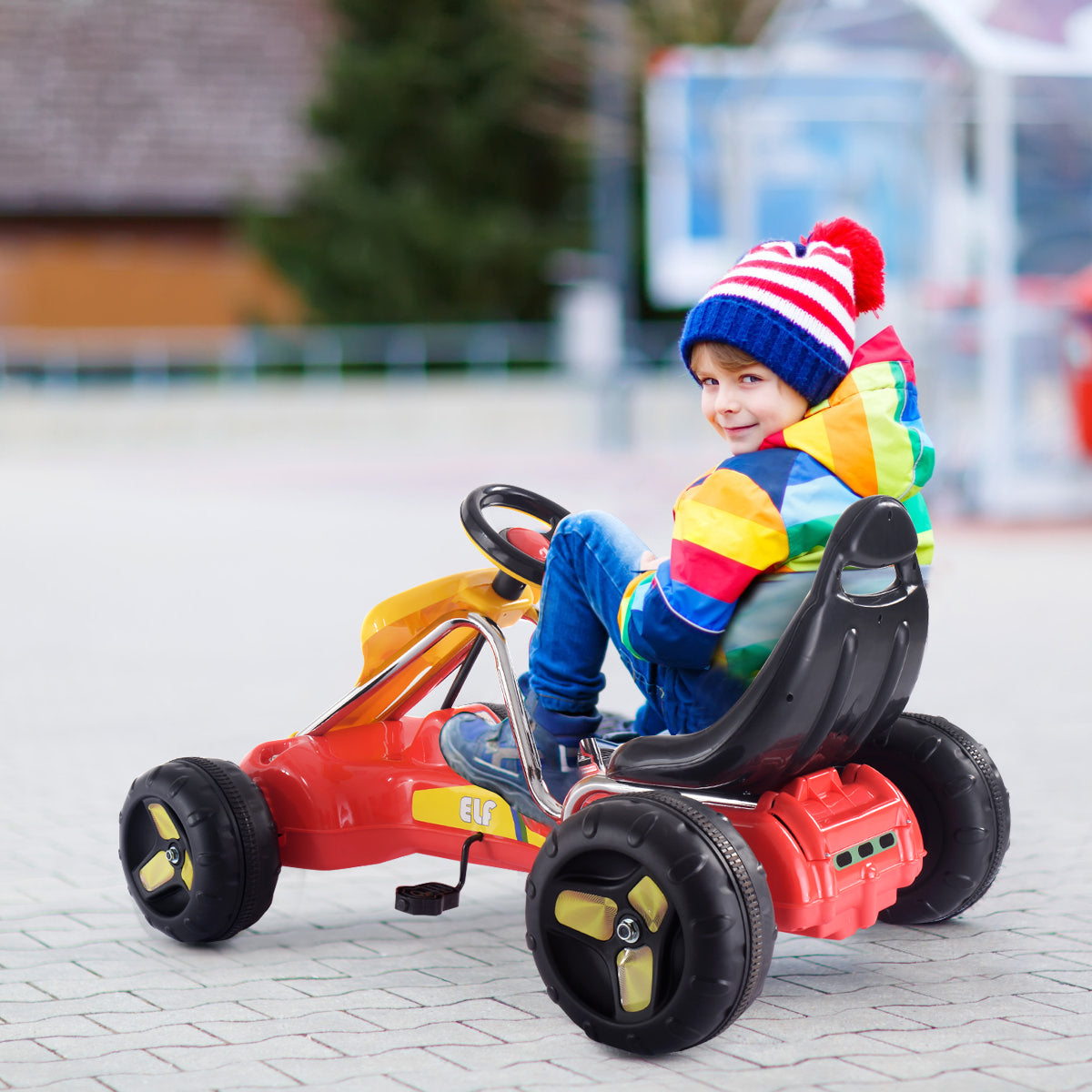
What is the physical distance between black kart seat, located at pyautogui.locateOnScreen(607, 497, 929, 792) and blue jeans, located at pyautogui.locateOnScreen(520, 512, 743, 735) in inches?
4.3

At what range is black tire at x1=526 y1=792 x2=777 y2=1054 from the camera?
3.14 metres

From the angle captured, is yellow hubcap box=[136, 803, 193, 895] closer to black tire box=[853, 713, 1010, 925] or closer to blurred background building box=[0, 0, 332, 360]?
black tire box=[853, 713, 1010, 925]

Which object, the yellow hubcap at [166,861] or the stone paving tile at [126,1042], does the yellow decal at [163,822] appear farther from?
the stone paving tile at [126,1042]

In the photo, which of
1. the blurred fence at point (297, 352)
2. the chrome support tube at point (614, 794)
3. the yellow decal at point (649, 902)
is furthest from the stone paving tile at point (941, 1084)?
the blurred fence at point (297, 352)

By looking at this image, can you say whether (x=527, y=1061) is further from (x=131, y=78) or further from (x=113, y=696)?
(x=131, y=78)

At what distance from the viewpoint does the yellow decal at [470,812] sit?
3748mm

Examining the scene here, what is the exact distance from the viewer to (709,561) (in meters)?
3.27

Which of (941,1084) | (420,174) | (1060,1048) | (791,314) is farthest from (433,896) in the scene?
(420,174)

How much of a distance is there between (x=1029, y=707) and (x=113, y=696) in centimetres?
340

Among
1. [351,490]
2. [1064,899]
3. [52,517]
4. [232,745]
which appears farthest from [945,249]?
[1064,899]

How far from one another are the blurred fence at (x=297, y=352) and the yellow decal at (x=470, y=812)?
68.2 ft

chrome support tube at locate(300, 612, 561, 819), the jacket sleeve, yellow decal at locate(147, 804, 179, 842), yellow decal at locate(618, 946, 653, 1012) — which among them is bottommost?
yellow decal at locate(618, 946, 653, 1012)

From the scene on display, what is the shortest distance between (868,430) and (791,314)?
251 millimetres

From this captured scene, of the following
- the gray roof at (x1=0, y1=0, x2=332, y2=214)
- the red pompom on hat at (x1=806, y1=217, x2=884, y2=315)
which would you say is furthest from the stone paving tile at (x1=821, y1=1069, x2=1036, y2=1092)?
the gray roof at (x1=0, y1=0, x2=332, y2=214)
